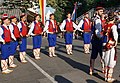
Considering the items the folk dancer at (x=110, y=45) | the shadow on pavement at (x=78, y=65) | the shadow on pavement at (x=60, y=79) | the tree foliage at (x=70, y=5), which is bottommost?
the shadow on pavement at (x=60, y=79)

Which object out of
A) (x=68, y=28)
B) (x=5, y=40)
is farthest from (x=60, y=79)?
(x=68, y=28)

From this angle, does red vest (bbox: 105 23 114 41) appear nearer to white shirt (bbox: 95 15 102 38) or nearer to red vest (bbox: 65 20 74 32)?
white shirt (bbox: 95 15 102 38)

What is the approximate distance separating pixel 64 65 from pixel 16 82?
2.46m

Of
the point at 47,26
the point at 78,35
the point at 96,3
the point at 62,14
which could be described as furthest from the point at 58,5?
the point at 47,26

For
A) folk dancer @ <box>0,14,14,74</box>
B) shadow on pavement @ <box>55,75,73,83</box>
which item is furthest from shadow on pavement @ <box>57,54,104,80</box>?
folk dancer @ <box>0,14,14,74</box>

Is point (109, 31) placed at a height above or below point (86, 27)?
above

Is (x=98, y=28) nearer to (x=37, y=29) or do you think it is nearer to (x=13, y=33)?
(x=13, y=33)

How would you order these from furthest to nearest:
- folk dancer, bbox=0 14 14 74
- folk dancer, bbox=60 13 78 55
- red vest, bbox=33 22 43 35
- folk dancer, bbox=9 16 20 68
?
folk dancer, bbox=60 13 78 55
red vest, bbox=33 22 43 35
folk dancer, bbox=9 16 20 68
folk dancer, bbox=0 14 14 74

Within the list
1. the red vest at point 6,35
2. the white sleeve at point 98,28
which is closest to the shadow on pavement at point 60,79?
the white sleeve at point 98,28

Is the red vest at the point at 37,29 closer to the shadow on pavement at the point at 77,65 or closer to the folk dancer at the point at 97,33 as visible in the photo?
the shadow on pavement at the point at 77,65

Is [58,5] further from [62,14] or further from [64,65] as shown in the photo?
[64,65]

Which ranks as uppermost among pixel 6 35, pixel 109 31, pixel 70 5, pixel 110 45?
pixel 70 5

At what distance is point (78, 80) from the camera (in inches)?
327

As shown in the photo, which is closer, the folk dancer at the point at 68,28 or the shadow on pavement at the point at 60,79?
the shadow on pavement at the point at 60,79
